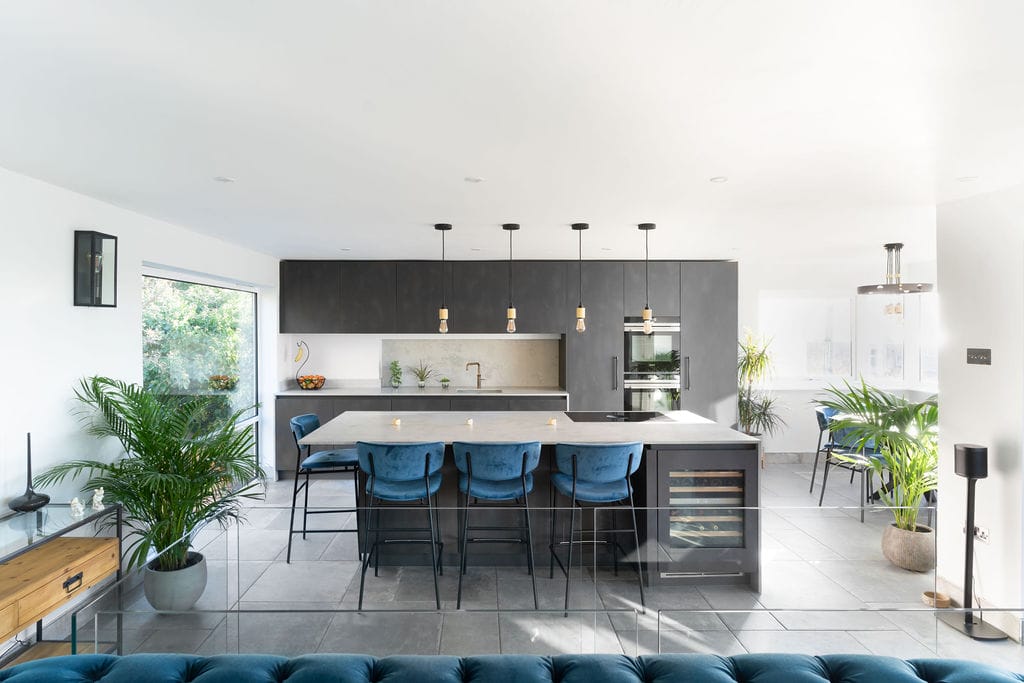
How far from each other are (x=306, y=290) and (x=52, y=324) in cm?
344

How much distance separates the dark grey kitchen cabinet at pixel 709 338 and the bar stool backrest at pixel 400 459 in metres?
3.88

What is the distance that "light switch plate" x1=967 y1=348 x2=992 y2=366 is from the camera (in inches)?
135

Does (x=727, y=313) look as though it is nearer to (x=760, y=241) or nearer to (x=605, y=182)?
(x=760, y=241)

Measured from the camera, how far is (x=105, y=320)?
147 inches

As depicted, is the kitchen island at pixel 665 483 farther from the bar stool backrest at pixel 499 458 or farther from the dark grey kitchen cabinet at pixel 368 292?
the dark grey kitchen cabinet at pixel 368 292

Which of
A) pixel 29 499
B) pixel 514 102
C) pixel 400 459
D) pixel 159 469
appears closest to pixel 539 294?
pixel 400 459

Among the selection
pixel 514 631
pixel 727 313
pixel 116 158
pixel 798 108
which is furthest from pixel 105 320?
pixel 727 313

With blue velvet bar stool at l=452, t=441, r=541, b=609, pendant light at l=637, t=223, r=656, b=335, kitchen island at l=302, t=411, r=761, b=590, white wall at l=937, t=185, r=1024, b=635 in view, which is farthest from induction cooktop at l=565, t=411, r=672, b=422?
white wall at l=937, t=185, r=1024, b=635

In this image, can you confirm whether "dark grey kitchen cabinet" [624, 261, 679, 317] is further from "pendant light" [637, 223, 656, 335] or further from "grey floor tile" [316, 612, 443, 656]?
"grey floor tile" [316, 612, 443, 656]

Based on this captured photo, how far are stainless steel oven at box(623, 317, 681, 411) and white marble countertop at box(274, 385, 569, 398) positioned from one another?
783 mm

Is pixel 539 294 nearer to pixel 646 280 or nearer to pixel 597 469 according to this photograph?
pixel 646 280

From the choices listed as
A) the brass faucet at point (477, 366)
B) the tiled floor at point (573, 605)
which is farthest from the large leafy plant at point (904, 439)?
the brass faucet at point (477, 366)

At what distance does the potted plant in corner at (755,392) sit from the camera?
7.02 metres

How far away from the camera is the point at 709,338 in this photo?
671 cm
